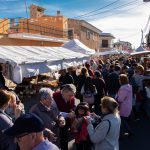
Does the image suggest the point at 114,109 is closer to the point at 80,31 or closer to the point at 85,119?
the point at 85,119

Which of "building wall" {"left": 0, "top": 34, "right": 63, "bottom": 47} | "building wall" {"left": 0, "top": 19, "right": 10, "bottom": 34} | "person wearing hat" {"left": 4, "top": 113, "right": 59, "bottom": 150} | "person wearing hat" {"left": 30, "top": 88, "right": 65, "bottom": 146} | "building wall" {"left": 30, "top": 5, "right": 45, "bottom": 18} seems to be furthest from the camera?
"building wall" {"left": 30, "top": 5, "right": 45, "bottom": 18}

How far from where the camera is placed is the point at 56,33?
31.9 meters

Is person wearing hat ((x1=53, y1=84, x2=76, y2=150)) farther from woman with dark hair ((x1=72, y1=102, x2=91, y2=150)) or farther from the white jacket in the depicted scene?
the white jacket

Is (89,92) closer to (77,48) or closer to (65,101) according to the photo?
(65,101)

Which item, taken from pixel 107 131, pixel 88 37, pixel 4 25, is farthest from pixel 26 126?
pixel 88 37

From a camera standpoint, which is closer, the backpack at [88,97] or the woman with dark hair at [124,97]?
the woman with dark hair at [124,97]

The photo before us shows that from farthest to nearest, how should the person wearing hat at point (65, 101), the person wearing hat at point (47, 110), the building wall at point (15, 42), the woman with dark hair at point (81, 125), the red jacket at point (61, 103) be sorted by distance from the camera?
the building wall at point (15, 42) < the red jacket at point (61, 103) < the person wearing hat at point (65, 101) < the woman with dark hair at point (81, 125) < the person wearing hat at point (47, 110)

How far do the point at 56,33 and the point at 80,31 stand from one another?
1632 centimetres

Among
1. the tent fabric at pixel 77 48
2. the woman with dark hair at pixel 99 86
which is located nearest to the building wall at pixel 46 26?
the tent fabric at pixel 77 48

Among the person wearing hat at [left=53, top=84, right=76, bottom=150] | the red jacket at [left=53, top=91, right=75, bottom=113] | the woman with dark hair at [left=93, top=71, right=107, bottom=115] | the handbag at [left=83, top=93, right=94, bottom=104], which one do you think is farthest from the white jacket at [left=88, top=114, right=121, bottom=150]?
the woman with dark hair at [left=93, top=71, right=107, bottom=115]

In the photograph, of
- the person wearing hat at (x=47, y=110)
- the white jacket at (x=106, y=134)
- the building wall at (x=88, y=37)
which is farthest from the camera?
the building wall at (x=88, y=37)

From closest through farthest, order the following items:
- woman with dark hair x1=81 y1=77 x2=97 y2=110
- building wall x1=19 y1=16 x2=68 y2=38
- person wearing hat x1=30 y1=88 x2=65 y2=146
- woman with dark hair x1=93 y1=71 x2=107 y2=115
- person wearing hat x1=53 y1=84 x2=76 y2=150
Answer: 1. person wearing hat x1=30 y1=88 x2=65 y2=146
2. person wearing hat x1=53 y1=84 x2=76 y2=150
3. woman with dark hair x1=81 y1=77 x2=97 y2=110
4. woman with dark hair x1=93 y1=71 x2=107 y2=115
5. building wall x1=19 y1=16 x2=68 y2=38

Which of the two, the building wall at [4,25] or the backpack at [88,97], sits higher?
the building wall at [4,25]

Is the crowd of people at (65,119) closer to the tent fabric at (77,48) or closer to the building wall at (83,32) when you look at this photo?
the tent fabric at (77,48)
